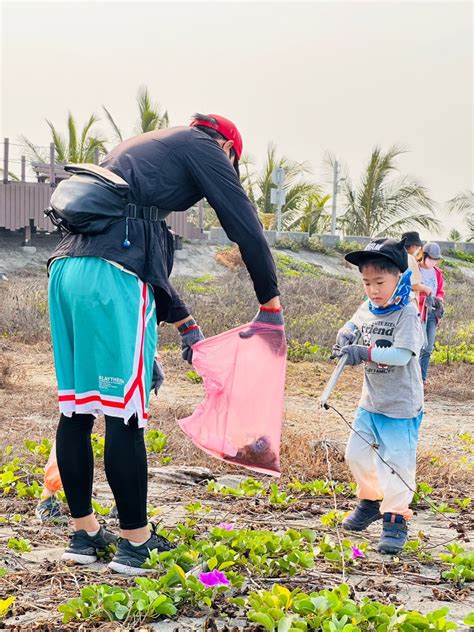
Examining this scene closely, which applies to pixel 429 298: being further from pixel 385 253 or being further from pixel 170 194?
pixel 170 194

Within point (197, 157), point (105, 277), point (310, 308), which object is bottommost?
point (310, 308)

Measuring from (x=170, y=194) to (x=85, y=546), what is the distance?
4.41ft

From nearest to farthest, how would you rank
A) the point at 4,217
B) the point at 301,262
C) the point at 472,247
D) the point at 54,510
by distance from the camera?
1. the point at 54,510
2. the point at 4,217
3. the point at 301,262
4. the point at 472,247

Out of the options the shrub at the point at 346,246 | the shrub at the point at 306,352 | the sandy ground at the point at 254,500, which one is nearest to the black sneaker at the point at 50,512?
the sandy ground at the point at 254,500

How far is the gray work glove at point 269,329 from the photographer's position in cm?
375

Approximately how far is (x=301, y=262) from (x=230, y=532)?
23.5 m

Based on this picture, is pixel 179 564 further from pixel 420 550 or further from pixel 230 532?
pixel 420 550

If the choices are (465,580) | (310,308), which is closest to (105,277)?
(465,580)

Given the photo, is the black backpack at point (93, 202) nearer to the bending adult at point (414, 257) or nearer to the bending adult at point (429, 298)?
the bending adult at point (414, 257)

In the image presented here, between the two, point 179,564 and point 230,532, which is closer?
point 179,564

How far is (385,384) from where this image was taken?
13.7ft

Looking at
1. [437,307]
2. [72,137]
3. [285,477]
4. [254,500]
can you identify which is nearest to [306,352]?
[437,307]

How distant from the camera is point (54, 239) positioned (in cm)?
2477

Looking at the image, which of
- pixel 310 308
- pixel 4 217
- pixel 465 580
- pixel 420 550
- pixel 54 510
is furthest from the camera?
pixel 4 217
